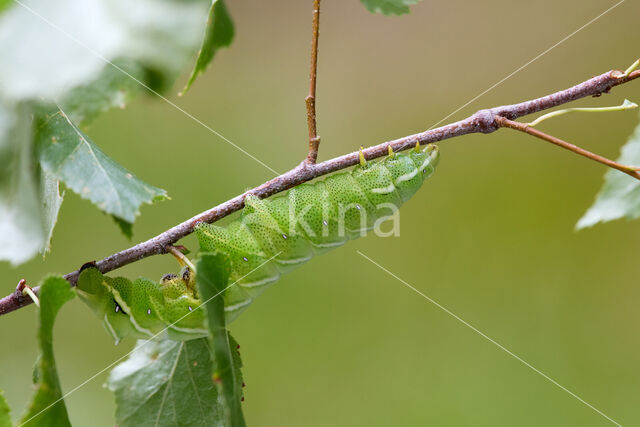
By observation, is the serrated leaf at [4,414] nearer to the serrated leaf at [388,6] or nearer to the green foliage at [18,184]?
the green foliage at [18,184]

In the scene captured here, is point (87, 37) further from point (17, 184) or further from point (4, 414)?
point (4, 414)

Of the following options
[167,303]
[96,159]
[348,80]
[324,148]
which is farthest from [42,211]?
[348,80]

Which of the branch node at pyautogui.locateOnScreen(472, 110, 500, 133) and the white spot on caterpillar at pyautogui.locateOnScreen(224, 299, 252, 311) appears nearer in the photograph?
the branch node at pyautogui.locateOnScreen(472, 110, 500, 133)

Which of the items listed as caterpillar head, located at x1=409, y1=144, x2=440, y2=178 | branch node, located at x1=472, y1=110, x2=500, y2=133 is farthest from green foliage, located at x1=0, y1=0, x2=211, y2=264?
caterpillar head, located at x1=409, y1=144, x2=440, y2=178

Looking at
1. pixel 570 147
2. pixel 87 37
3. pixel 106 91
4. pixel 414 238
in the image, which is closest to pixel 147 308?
pixel 106 91

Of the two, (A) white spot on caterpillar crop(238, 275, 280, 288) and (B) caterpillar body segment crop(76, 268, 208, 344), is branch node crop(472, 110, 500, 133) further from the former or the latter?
(B) caterpillar body segment crop(76, 268, 208, 344)

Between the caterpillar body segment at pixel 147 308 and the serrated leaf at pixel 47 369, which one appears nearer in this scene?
the serrated leaf at pixel 47 369

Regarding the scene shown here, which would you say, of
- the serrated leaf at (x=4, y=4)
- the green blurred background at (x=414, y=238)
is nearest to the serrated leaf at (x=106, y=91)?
the serrated leaf at (x=4, y=4)
